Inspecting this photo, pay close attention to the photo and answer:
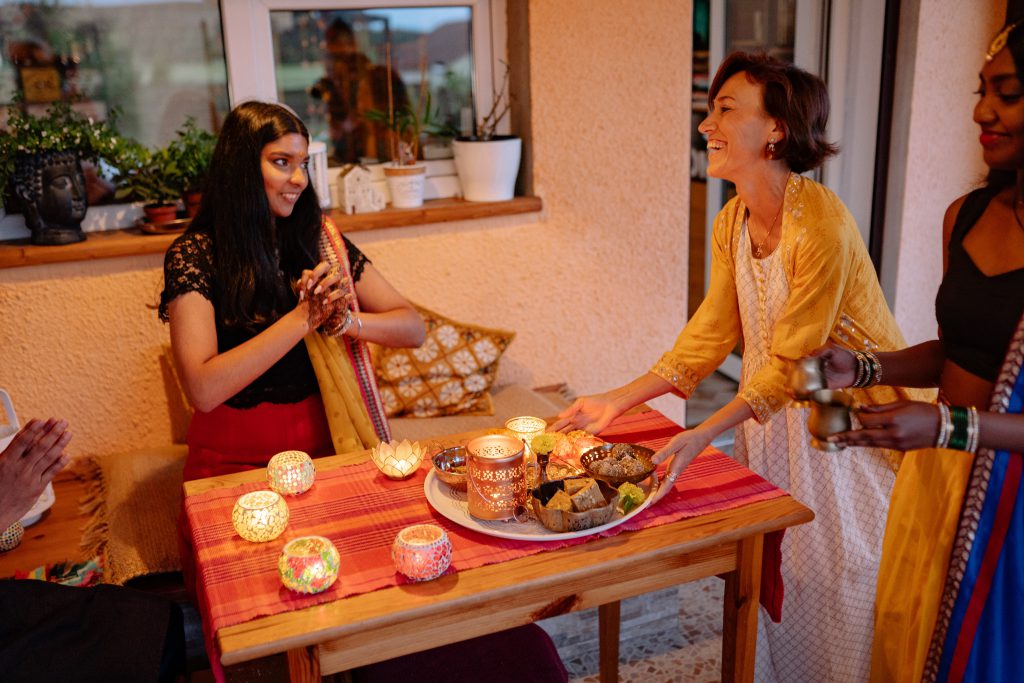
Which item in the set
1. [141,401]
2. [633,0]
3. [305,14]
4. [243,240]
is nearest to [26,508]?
[243,240]

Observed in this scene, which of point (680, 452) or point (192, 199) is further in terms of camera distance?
point (192, 199)

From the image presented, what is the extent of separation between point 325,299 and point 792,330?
39.5 inches

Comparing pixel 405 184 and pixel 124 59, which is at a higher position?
pixel 124 59

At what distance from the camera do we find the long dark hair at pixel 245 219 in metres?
2.21

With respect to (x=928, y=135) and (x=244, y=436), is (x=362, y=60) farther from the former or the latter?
(x=928, y=135)

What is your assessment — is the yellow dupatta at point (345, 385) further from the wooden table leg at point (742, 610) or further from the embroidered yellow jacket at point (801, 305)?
Result: the wooden table leg at point (742, 610)

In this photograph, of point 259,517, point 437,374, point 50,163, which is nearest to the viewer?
point 259,517

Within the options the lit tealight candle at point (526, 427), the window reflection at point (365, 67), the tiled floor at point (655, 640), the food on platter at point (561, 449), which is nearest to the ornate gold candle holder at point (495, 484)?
the food on platter at point (561, 449)

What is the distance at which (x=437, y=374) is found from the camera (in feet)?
9.44

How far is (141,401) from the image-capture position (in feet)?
9.05

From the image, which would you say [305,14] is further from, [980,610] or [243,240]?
[980,610]

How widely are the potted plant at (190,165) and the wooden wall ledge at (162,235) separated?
130 mm

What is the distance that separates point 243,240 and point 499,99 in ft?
3.86

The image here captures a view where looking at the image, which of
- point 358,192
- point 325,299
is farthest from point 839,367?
point 358,192
